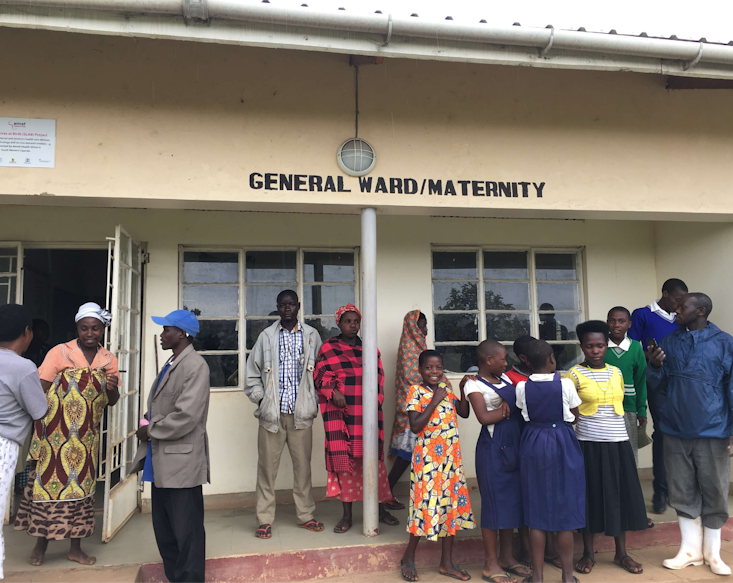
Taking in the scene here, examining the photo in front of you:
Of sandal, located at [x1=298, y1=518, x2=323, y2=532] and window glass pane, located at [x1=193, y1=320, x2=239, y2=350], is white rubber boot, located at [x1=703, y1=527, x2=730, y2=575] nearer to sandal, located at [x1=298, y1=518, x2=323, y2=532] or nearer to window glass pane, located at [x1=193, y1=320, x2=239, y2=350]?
sandal, located at [x1=298, y1=518, x2=323, y2=532]

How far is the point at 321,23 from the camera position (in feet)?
11.3

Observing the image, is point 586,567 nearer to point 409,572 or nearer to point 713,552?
point 713,552

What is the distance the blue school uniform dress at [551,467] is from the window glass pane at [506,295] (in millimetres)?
2287

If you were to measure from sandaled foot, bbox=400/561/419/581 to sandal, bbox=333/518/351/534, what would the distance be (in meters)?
0.61

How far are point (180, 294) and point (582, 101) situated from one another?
3.83m

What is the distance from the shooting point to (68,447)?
12.5ft

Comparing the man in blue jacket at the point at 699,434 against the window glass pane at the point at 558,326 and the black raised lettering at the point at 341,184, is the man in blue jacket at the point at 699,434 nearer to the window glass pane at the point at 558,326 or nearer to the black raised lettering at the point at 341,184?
the window glass pane at the point at 558,326

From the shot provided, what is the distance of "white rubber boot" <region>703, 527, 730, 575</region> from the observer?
3910 millimetres

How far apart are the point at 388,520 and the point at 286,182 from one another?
2.74 m

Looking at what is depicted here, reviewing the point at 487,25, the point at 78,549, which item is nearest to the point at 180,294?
the point at 78,549

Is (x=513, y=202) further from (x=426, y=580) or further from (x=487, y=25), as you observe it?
(x=426, y=580)

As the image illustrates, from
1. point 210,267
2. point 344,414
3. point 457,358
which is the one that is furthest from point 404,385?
point 210,267

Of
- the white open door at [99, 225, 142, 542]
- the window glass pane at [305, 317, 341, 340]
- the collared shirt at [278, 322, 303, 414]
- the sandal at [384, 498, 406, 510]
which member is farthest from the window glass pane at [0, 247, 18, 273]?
the sandal at [384, 498, 406, 510]

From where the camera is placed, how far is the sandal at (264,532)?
4223 millimetres
